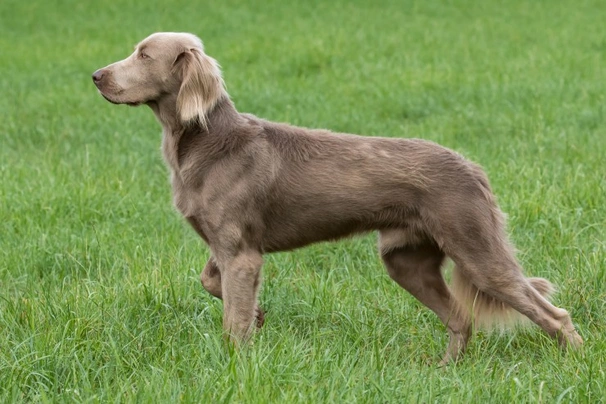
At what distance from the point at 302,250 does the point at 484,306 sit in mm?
1612

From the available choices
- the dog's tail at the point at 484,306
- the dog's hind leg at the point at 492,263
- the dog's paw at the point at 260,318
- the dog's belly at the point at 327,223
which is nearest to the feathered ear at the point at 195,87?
the dog's belly at the point at 327,223

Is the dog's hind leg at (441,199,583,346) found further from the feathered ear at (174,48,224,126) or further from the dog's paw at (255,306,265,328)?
the feathered ear at (174,48,224,126)

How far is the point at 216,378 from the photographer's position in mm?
3441

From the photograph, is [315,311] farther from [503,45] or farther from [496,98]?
[503,45]

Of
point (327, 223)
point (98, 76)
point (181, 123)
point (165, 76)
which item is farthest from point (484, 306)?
point (98, 76)

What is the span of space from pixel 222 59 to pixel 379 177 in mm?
9405

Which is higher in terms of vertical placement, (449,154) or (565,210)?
(449,154)

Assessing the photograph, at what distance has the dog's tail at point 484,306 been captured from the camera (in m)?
4.32

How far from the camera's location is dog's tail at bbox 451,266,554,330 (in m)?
4.32

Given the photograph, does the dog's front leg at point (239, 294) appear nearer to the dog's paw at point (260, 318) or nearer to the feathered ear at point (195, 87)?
the dog's paw at point (260, 318)

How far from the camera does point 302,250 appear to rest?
5.72 m

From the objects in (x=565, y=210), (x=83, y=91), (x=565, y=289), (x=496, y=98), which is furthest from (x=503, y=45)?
(x=565, y=289)

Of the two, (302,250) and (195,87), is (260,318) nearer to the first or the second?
(195,87)

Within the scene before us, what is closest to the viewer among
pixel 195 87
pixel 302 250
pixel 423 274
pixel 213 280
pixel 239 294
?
pixel 239 294
